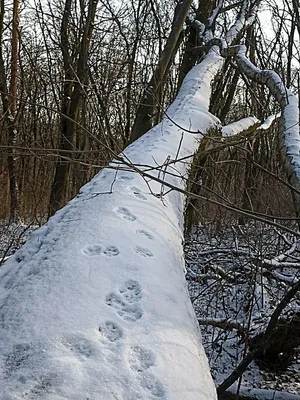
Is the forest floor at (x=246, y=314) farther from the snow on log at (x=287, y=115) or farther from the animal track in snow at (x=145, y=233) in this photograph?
the animal track in snow at (x=145, y=233)

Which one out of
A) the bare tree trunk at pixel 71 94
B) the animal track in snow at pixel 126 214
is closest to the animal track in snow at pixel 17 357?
the animal track in snow at pixel 126 214

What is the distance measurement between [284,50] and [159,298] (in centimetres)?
1183

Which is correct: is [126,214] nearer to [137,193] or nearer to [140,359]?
[137,193]

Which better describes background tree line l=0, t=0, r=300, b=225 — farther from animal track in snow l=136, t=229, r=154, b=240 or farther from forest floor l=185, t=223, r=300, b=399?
animal track in snow l=136, t=229, r=154, b=240

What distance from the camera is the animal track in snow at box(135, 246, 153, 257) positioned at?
1840 millimetres

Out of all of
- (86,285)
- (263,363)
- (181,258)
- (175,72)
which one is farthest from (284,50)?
(86,285)

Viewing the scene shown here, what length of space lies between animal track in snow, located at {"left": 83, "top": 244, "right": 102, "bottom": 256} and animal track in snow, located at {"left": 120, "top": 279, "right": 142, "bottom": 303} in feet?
0.72

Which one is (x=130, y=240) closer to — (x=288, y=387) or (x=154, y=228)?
(x=154, y=228)

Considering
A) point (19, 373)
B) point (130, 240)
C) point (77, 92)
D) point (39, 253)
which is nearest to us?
point (19, 373)

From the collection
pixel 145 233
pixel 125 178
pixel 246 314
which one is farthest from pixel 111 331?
pixel 246 314

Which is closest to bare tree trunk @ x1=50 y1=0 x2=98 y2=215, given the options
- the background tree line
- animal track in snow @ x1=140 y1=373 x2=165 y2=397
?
the background tree line

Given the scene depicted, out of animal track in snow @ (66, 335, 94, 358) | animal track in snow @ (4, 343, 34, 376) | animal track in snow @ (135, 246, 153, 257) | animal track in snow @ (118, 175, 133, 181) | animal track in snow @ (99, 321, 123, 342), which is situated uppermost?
animal track in snow @ (118, 175, 133, 181)

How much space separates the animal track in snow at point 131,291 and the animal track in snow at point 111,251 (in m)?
0.19

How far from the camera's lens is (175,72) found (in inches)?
393
